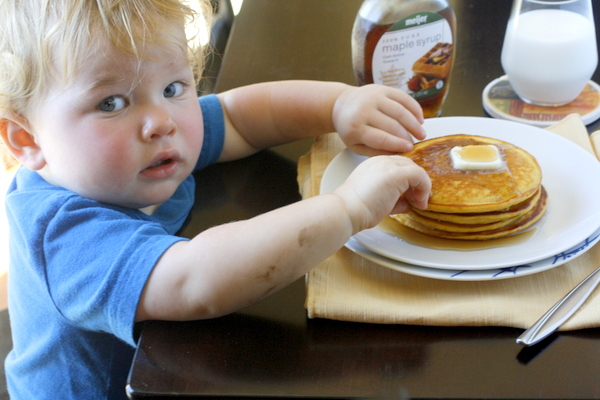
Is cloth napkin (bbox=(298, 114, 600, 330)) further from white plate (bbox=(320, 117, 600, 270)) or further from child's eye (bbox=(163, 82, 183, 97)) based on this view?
child's eye (bbox=(163, 82, 183, 97))

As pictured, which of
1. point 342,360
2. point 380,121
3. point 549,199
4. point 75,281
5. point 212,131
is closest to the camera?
point 342,360

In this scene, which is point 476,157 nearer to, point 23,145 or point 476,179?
point 476,179

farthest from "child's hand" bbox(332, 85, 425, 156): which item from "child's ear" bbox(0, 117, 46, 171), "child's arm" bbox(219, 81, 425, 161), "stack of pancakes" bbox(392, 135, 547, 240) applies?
"child's ear" bbox(0, 117, 46, 171)

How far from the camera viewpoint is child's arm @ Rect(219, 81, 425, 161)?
99cm

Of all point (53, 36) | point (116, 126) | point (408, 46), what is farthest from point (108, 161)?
point (408, 46)

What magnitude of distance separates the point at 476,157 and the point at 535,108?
0.34 metres

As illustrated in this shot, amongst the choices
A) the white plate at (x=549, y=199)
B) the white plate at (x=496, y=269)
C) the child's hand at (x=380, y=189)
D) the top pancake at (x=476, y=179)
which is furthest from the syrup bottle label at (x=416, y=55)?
the white plate at (x=496, y=269)

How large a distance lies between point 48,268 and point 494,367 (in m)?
0.54

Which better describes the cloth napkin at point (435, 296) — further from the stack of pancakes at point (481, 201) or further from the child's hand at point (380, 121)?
the child's hand at point (380, 121)

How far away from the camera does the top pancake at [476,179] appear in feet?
2.54

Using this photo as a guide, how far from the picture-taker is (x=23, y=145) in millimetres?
880

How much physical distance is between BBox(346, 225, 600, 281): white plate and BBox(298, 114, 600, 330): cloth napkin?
2 cm

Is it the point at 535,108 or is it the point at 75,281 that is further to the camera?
the point at 535,108

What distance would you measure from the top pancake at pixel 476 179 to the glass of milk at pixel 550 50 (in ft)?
0.81
